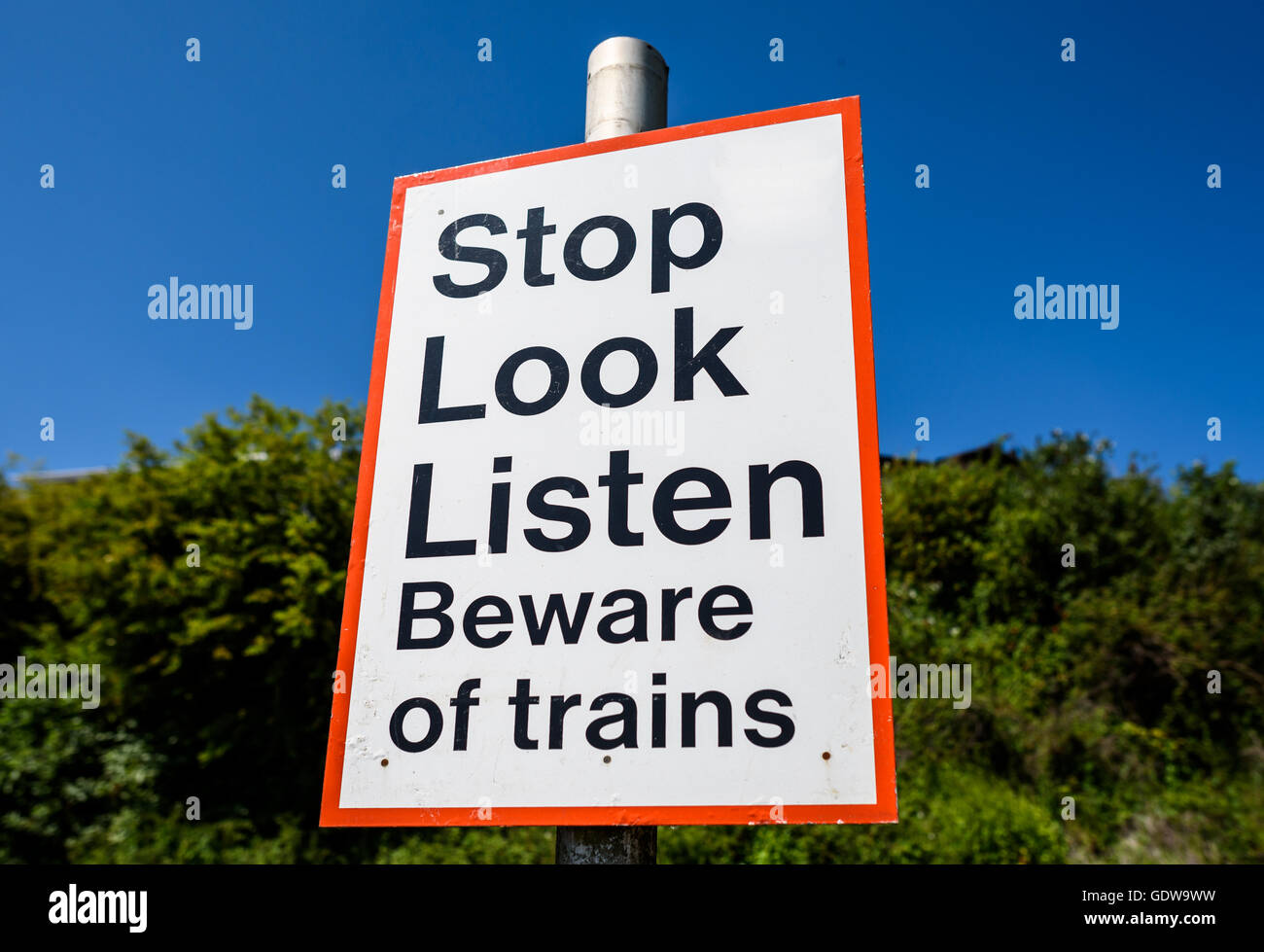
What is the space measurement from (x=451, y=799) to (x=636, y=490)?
58 centimetres

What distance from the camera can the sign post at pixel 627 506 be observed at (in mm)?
1207

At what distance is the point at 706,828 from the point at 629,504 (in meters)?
5.79

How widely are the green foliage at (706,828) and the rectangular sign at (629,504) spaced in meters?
5.16

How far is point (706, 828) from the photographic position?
20.9 ft

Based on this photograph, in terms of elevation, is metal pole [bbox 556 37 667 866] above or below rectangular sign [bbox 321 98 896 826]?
above

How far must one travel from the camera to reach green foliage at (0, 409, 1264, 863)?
6.50 meters
